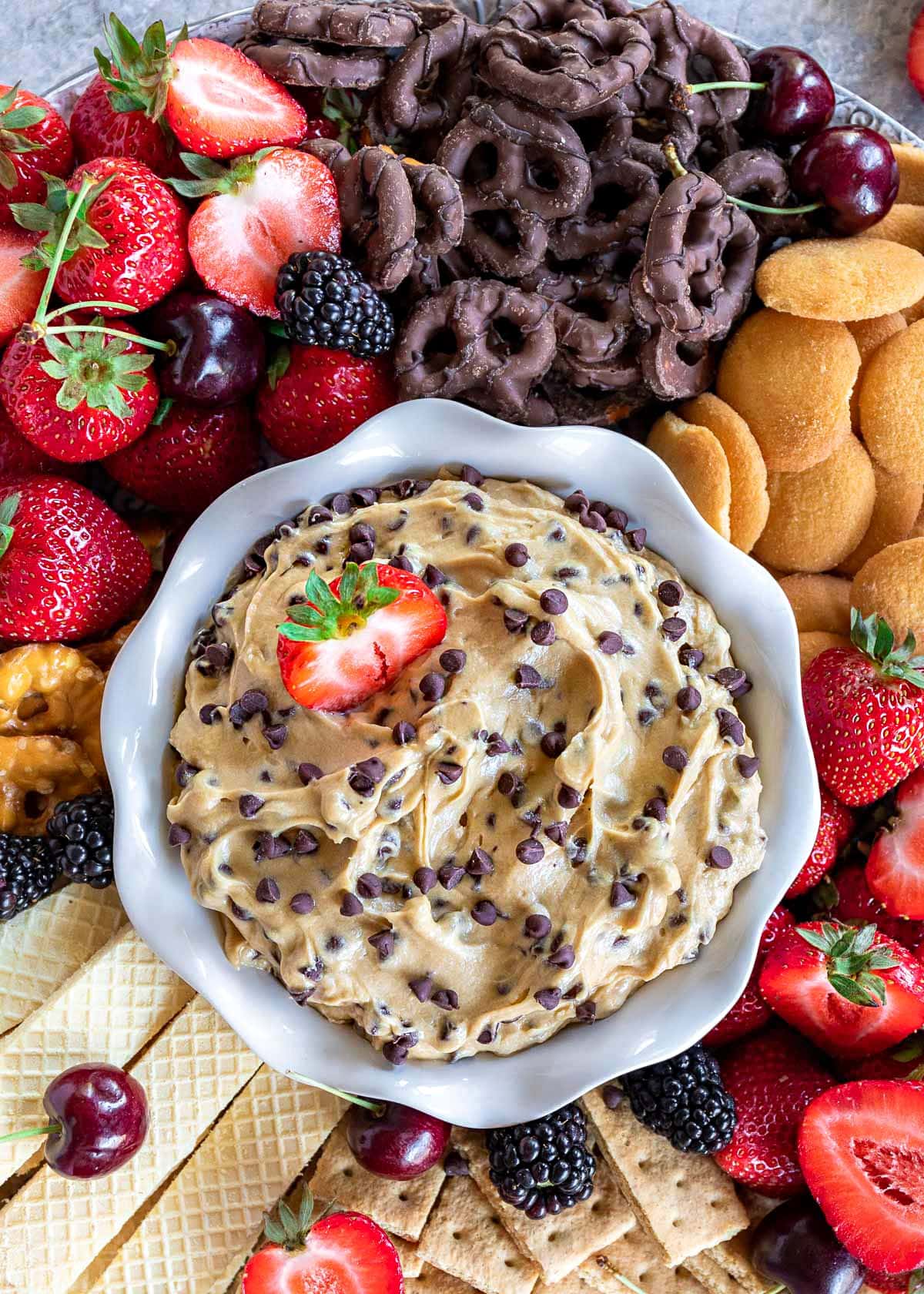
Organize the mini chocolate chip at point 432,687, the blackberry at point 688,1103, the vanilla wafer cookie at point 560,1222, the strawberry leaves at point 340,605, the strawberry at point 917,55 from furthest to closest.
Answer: the strawberry at point 917,55 → the vanilla wafer cookie at point 560,1222 → the blackberry at point 688,1103 → the mini chocolate chip at point 432,687 → the strawberry leaves at point 340,605

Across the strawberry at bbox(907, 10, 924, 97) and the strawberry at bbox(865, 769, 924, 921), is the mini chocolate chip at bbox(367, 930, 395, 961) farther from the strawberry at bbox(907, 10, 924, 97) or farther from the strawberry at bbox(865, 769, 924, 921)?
the strawberry at bbox(907, 10, 924, 97)

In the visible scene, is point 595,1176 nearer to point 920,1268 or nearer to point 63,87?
point 920,1268

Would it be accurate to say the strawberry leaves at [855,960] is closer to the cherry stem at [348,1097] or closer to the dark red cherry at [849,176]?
the cherry stem at [348,1097]

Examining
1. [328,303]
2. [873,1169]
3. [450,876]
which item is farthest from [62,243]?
[873,1169]

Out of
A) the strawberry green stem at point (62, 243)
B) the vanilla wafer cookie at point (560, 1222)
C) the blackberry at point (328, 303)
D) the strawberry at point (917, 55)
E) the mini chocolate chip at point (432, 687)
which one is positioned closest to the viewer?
the mini chocolate chip at point (432, 687)

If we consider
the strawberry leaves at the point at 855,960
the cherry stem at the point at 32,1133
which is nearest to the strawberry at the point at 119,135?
the cherry stem at the point at 32,1133

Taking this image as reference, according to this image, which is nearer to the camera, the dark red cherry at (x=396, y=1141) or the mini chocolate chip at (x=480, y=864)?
the mini chocolate chip at (x=480, y=864)

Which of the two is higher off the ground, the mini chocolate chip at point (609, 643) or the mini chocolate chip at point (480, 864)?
the mini chocolate chip at point (609, 643)

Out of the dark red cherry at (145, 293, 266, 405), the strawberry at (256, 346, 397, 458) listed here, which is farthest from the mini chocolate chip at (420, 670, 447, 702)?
the dark red cherry at (145, 293, 266, 405)
